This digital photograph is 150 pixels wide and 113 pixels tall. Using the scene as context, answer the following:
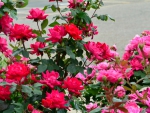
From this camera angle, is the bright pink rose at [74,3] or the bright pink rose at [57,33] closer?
→ the bright pink rose at [57,33]

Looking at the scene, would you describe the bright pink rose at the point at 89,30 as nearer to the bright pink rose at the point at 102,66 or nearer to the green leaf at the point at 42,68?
the bright pink rose at the point at 102,66

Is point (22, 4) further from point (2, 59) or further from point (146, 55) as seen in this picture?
point (146, 55)

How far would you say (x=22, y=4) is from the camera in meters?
2.21

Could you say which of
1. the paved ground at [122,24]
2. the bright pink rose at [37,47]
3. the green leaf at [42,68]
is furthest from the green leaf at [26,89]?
the paved ground at [122,24]

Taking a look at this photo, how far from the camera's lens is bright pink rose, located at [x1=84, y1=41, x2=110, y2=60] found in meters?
1.96

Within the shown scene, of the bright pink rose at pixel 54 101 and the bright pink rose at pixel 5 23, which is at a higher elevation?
the bright pink rose at pixel 5 23

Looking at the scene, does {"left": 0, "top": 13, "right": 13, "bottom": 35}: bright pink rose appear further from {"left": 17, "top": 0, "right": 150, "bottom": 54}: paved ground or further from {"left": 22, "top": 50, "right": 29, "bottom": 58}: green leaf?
{"left": 17, "top": 0, "right": 150, "bottom": 54}: paved ground

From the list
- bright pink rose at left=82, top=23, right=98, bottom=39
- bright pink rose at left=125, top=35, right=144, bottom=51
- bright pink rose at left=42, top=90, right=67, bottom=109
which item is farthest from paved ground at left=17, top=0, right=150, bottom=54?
bright pink rose at left=42, top=90, right=67, bottom=109

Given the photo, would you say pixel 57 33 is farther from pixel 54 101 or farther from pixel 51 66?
pixel 54 101

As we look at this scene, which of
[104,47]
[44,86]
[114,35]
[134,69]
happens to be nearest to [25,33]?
[44,86]

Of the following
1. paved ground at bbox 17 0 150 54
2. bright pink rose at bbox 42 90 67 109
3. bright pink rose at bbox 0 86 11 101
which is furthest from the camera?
paved ground at bbox 17 0 150 54

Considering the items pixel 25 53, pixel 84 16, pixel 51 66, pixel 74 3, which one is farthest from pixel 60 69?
pixel 74 3

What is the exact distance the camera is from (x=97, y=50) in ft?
6.43

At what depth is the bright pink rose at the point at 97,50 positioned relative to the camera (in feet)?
6.43
